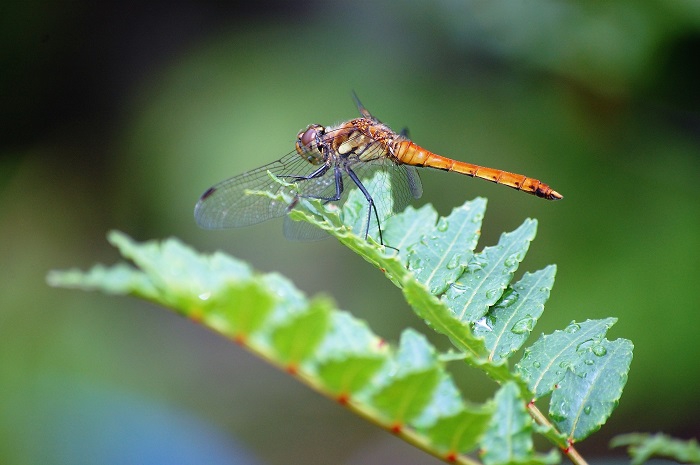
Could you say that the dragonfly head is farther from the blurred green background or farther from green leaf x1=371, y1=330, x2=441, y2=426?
green leaf x1=371, y1=330, x2=441, y2=426

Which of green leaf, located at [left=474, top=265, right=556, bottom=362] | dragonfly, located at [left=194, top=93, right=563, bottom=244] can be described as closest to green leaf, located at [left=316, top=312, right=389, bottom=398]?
green leaf, located at [left=474, top=265, right=556, bottom=362]

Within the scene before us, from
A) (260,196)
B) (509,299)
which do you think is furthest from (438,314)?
(260,196)

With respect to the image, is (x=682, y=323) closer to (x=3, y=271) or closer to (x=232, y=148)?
(x=232, y=148)

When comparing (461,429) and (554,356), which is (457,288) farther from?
(461,429)

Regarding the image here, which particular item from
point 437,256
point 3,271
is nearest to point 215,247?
point 3,271

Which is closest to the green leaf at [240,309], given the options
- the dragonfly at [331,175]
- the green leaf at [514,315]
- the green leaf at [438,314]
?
the green leaf at [438,314]

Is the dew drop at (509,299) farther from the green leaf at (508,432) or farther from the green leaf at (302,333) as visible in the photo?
the green leaf at (302,333)

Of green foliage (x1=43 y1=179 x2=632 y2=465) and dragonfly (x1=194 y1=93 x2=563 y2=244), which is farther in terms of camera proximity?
dragonfly (x1=194 y1=93 x2=563 y2=244)
